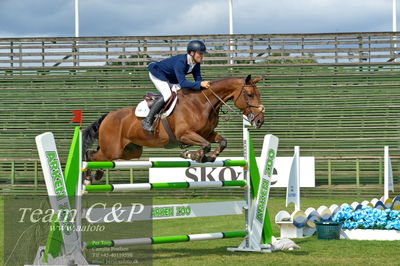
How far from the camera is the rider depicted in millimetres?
6848

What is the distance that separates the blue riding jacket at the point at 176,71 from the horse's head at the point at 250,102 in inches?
17.6

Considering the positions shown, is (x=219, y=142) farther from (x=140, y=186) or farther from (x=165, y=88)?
(x=140, y=186)

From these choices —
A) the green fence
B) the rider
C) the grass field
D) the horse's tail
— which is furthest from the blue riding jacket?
the green fence

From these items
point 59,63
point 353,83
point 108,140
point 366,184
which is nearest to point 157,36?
point 59,63

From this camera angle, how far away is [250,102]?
6.76 metres

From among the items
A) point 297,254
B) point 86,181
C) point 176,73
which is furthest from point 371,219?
point 86,181

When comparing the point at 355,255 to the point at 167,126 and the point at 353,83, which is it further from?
the point at 353,83

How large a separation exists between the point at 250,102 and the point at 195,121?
1.98 feet

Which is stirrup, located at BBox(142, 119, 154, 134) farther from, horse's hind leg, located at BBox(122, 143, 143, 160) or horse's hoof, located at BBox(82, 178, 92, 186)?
horse's hoof, located at BBox(82, 178, 92, 186)

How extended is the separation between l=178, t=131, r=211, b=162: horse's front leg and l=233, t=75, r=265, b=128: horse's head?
0.50m

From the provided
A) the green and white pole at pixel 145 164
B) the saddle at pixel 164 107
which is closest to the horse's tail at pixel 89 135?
the saddle at pixel 164 107

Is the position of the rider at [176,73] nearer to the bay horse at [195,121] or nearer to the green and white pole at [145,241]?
the bay horse at [195,121]

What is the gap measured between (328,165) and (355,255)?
9387 millimetres

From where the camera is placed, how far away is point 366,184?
51.8 feet
